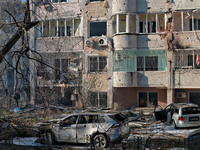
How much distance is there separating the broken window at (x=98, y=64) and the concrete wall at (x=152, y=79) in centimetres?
316

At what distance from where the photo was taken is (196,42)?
68.5 feet

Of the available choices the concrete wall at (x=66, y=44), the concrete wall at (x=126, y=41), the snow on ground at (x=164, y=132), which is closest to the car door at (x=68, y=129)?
the snow on ground at (x=164, y=132)

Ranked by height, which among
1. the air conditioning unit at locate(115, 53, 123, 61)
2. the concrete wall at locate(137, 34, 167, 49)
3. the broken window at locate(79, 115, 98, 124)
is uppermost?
the concrete wall at locate(137, 34, 167, 49)

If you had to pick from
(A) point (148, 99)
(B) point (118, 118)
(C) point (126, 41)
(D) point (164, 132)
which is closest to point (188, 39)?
(C) point (126, 41)

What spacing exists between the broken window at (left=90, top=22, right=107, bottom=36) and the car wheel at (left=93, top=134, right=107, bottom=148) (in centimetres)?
1404

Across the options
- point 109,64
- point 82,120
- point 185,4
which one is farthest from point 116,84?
point 82,120

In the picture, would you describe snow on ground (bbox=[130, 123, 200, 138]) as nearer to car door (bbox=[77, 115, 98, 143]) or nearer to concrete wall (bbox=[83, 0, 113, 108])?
car door (bbox=[77, 115, 98, 143])

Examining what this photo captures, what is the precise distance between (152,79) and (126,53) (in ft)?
9.54

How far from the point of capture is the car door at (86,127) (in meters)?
10.8

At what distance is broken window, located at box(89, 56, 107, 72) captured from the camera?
2309 cm

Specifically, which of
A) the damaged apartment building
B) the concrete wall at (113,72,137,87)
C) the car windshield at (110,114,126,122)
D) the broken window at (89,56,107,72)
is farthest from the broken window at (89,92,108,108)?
the car windshield at (110,114,126,122)

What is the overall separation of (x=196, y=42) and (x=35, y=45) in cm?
1366

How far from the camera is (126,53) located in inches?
863

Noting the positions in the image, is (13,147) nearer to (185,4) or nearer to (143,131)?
(143,131)
